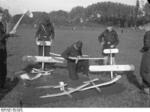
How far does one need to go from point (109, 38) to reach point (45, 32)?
114cm

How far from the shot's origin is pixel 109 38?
381 cm

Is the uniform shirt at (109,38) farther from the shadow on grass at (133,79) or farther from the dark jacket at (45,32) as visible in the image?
the dark jacket at (45,32)

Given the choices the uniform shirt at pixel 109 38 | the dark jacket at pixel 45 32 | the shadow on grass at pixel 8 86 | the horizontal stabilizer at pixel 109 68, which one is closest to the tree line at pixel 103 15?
the uniform shirt at pixel 109 38

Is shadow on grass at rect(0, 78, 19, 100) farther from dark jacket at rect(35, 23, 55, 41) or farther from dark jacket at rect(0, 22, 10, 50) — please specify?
dark jacket at rect(35, 23, 55, 41)

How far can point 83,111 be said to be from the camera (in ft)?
6.73

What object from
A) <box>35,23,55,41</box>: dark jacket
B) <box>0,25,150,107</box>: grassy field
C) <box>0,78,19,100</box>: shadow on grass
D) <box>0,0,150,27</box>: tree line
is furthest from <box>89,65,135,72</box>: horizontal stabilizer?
<box>0,78,19,100</box>: shadow on grass

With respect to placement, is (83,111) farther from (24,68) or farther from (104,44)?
(24,68)

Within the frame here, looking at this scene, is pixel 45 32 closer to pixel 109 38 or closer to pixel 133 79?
pixel 109 38

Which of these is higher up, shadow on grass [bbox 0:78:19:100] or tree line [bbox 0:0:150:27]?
tree line [bbox 0:0:150:27]

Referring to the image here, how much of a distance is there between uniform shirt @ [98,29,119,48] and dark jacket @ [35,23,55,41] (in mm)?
817

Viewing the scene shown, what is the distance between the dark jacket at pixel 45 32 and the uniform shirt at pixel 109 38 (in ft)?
2.68

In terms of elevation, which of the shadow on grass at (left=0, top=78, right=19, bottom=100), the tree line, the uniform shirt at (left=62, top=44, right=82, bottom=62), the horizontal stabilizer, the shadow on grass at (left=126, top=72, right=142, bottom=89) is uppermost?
the tree line

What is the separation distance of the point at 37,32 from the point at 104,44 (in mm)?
1120

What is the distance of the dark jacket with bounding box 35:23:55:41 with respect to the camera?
13.3 ft
